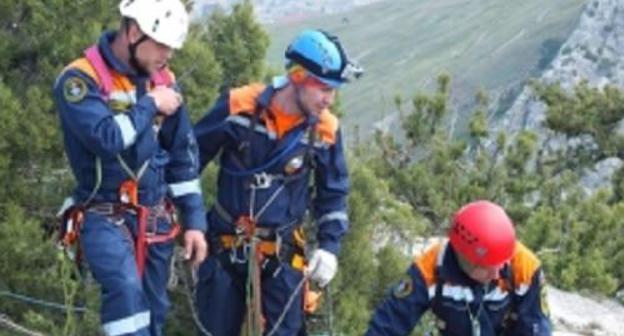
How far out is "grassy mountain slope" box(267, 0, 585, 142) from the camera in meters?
136

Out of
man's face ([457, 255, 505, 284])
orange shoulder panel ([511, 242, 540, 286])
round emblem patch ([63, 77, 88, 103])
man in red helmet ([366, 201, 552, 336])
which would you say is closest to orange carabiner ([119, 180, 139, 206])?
round emblem patch ([63, 77, 88, 103])

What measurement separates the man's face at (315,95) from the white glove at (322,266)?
72cm

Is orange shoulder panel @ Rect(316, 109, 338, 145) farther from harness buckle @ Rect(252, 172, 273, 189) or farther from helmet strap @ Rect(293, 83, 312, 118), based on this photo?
harness buckle @ Rect(252, 172, 273, 189)

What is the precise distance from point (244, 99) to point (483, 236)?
132 cm

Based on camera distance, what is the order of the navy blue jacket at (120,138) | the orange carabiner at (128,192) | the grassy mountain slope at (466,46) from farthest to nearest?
the grassy mountain slope at (466,46), the orange carabiner at (128,192), the navy blue jacket at (120,138)

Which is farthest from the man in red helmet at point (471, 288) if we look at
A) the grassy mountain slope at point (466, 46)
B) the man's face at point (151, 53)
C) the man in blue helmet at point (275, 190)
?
the grassy mountain slope at point (466, 46)

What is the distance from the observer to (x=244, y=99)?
197 inches

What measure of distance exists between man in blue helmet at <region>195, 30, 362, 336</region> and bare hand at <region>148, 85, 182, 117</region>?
71cm

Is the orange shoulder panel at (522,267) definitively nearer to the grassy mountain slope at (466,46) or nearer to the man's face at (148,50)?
the man's face at (148,50)

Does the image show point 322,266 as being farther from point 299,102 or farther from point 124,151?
point 124,151

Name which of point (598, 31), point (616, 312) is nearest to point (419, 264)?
point (616, 312)

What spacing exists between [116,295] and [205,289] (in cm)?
110

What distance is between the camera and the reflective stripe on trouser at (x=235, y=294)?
5180 mm

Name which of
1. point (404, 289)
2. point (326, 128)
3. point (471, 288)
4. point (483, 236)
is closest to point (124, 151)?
point (326, 128)
